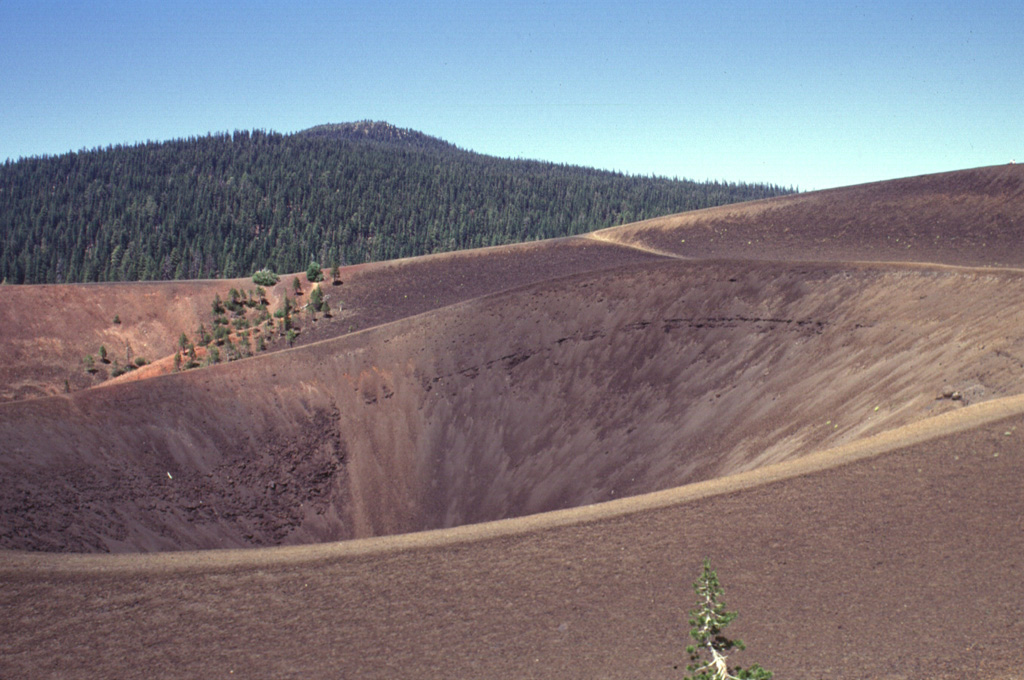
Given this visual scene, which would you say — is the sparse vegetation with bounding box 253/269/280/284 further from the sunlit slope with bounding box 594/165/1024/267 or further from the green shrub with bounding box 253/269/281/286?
the sunlit slope with bounding box 594/165/1024/267

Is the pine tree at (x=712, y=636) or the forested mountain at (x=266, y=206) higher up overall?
the forested mountain at (x=266, y=206)

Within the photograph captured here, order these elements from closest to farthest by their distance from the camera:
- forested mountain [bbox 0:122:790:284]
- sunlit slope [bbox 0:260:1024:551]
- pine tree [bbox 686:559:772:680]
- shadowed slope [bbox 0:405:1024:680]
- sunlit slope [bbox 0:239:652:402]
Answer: pine tree [bbox 686:559:772:680] → shadowed slope [bbox 0:405:1024:680] → sunlit slope [bbox 0:260:1024:551] → sunlit slope [bbox 0:239:652:402] → forested mountain [bbox 0:122:790:284]

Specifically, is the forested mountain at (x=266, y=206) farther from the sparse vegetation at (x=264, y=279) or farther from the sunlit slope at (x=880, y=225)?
the sunlit slope at (x=880, y=225)

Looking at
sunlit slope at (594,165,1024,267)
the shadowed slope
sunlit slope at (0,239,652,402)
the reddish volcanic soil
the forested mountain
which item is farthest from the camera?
the forested mountain

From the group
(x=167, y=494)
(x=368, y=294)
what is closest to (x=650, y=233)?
(x=368, y=294)

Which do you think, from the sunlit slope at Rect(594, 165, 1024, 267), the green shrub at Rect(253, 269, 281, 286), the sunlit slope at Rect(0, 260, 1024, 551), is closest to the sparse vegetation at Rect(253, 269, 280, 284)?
the green shrub at Rect(253, 269, 281, 286)

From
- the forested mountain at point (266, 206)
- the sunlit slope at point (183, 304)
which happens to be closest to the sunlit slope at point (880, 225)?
the sunlit slope at point (183, 304)
